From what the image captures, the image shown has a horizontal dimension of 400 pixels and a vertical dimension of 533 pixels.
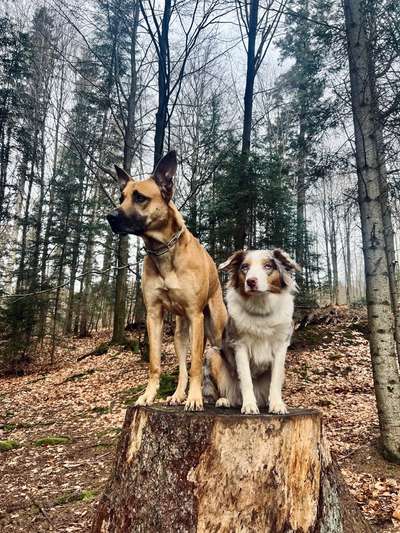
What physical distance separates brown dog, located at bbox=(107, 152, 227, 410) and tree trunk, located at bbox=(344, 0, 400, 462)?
3832 millimetres

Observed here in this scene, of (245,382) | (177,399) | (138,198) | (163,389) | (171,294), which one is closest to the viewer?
(245,382)

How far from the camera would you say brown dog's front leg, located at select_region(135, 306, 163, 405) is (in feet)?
11.8

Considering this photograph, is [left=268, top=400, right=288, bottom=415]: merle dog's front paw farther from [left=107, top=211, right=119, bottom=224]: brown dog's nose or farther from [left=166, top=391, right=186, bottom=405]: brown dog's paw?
[left=107, top=211, right=119, bottom=224]: brown dog's nose

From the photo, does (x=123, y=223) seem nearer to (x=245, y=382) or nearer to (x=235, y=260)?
(x=235, y=260)

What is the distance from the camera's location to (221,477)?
273 centimetres

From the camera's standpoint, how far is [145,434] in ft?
9.78

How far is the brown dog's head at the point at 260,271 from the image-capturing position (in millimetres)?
3271

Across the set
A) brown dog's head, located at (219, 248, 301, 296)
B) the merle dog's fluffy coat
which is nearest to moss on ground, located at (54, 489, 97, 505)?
the merle dog's fluffy coat

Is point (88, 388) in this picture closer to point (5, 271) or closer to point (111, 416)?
point (111, 416)

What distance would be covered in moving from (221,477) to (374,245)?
5.05m

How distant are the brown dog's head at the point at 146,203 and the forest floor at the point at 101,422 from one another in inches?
138

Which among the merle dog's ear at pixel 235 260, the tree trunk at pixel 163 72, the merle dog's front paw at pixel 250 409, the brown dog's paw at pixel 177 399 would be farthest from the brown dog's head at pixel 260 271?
the tree trunk at pixel 163 72

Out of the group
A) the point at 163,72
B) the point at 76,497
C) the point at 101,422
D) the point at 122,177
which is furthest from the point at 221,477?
the point at 163,72

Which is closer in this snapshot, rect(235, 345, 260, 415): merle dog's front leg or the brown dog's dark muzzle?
rect(235, 345, 260, 415): merle dog's front leg
